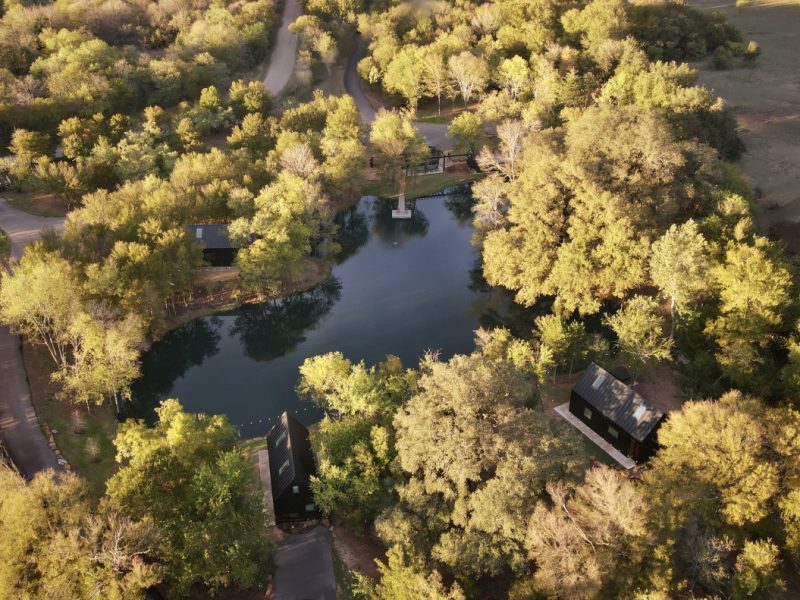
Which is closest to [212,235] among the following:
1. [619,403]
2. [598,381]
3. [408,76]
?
[598,381]

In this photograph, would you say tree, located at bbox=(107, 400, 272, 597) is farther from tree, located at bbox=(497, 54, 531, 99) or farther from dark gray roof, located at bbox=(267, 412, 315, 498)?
tree, located at bbox=(497, 54, 531, 99)

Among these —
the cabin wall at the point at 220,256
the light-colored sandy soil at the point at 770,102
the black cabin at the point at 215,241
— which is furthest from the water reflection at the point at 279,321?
the light-colored sandy soil at the point at 770,102

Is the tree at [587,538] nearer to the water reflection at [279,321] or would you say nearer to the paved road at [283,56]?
the water reflection at [279,321]

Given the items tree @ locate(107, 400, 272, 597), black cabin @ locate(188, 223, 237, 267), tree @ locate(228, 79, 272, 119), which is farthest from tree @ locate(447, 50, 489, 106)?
tree @ locate(107, 400, 272, 597)

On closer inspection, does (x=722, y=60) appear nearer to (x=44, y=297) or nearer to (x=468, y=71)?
(x=468, y=71)

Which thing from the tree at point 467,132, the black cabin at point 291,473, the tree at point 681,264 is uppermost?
the tree at point 467,132

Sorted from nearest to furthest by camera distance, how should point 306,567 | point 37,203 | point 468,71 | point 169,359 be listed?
point 306,567, point 169,359, point 37,203, point 468,71
